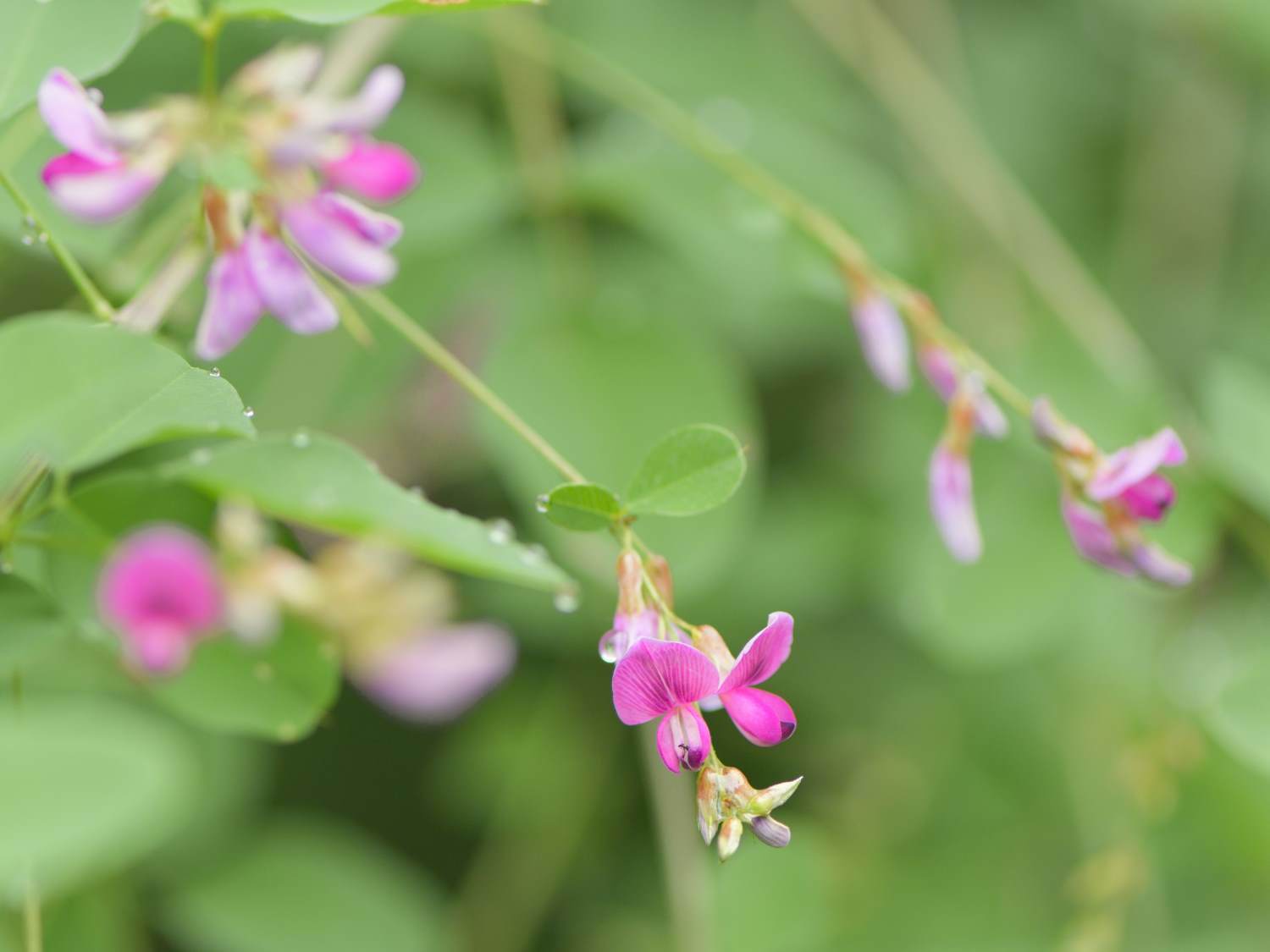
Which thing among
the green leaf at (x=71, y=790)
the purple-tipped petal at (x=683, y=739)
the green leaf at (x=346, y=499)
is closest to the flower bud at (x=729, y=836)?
the purple-tipped petal at (x=683, y=739)

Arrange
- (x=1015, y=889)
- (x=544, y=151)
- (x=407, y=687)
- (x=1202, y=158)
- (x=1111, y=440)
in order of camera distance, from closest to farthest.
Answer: (x=407, y=687) < (x=1111, y=440) < (x=544, y=151) < (x=1015, y=889) < (x=1202, y=158)

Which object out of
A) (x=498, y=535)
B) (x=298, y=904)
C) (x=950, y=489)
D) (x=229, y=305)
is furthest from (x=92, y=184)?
(x=298, y=904)

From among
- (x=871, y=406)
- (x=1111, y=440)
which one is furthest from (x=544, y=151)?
(x=1111, y=440)

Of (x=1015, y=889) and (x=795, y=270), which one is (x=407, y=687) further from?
(x=1015, y=889)

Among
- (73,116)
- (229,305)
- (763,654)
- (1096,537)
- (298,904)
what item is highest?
(73,116)

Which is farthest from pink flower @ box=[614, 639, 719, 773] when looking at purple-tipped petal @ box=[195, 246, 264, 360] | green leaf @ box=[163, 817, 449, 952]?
green leaf @ box=[163, 817, 449, 952]

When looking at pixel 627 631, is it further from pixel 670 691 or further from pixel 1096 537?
pixel 1096 537

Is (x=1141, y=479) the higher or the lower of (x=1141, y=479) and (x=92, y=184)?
the lower
